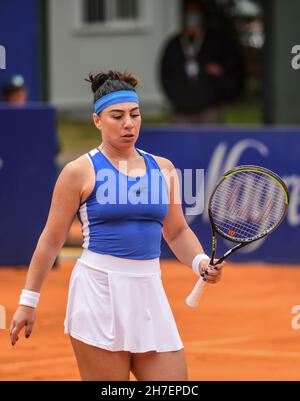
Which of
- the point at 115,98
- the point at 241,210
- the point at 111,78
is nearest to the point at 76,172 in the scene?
the point at 115,98

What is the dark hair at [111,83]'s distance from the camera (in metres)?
5.19

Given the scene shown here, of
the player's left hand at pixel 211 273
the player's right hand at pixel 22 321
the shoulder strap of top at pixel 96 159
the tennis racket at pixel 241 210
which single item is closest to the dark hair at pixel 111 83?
the shoulder strap of top at pixel 96 159

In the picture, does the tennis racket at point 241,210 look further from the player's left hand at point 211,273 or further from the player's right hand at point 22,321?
the player's right hand at point 22,321

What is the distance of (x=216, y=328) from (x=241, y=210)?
3.29 m

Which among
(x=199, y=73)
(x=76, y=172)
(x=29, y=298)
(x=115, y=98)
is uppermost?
(x=115, y=98)

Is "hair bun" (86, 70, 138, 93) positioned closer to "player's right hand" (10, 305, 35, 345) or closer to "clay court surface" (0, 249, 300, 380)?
"player's right hand" (10, 305, 35, 345)

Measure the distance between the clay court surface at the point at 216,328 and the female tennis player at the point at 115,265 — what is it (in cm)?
230

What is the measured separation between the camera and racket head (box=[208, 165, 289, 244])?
524 centimetres

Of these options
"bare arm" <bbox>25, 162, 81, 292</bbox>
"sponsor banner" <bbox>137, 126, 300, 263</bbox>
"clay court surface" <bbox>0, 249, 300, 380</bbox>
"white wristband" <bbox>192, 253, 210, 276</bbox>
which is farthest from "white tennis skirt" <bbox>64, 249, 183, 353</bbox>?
"sponsor banner" <bbox>137, 126, 300, 263</bbox>

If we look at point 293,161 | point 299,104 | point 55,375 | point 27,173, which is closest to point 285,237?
point 293,161

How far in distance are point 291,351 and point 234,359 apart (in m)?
0.52

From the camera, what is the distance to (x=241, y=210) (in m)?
5.87

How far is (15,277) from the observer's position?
446 inches

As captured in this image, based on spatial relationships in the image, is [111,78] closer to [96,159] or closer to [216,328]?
[96,159]
